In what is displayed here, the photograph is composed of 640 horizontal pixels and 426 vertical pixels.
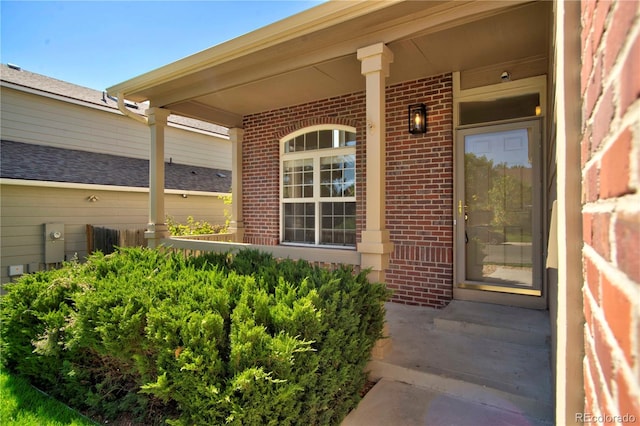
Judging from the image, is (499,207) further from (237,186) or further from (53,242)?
(53,242)

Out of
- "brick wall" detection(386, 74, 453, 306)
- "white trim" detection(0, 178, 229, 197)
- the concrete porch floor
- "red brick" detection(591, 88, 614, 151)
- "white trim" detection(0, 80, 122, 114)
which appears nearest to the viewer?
"red brick" detection(591, 88, 614, 151)

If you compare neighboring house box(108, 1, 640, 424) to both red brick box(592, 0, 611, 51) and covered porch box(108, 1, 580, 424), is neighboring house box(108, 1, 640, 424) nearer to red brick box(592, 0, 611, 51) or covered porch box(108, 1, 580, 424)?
covered porch box(108, 1, 580, 424)

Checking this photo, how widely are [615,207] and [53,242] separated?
10397 mm

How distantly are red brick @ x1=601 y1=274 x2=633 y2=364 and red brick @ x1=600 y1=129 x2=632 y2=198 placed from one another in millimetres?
128

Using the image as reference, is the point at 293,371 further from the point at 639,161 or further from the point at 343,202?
the point at 343,202

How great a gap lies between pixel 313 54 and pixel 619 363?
4177mm

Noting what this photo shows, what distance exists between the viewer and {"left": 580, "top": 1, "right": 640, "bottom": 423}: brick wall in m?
0.39

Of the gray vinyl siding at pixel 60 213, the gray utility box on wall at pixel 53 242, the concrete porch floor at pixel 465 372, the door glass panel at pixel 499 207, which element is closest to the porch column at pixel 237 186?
the gray vinyl siding at pixel 60 213

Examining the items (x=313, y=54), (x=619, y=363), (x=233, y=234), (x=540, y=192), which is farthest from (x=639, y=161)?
(x=233, y=234)

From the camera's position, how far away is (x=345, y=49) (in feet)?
12.5

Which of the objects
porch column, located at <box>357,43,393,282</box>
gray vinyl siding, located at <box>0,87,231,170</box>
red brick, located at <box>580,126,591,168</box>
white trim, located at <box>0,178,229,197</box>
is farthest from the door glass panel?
gray vinyl siding, located at <box>0,87,231,170</box>

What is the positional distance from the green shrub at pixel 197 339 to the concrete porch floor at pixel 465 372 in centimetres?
35

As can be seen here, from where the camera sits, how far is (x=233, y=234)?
23.4ft

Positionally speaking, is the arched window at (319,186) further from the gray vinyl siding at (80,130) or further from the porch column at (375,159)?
the gray vinyl siding at (80,130)
